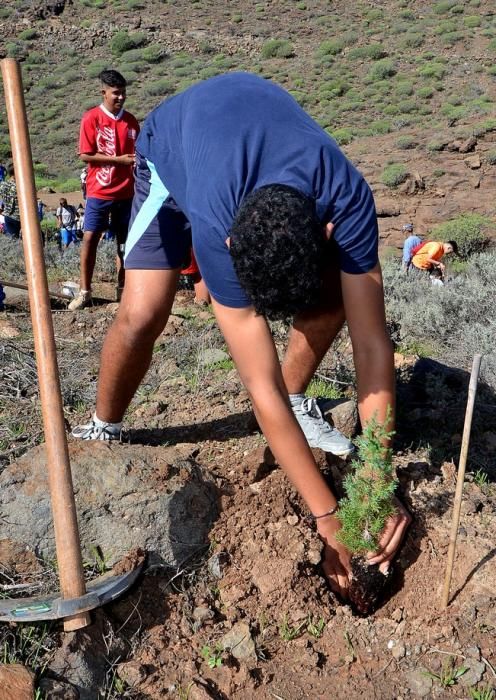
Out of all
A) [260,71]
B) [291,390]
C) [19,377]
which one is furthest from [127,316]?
[260,71]

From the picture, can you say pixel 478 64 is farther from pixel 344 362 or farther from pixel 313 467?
pixel 313 467

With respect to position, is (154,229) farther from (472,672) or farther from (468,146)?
(468,146)

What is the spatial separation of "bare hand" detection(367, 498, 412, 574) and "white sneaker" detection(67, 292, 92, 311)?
3.78 metres

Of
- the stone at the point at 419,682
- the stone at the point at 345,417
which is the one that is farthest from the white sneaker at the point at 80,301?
the stone at the point at 419,682

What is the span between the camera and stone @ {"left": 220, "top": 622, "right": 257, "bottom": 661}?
2203mm

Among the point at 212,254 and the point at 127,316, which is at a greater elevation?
the point at 212,254

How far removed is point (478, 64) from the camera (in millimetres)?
24703

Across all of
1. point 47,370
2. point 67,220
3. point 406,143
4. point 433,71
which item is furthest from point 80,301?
point 433,71

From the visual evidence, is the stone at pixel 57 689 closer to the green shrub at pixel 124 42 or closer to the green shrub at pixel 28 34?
the green shrub at pixel 124 42

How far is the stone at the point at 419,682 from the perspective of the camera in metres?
2.10

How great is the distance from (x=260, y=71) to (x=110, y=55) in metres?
9.28

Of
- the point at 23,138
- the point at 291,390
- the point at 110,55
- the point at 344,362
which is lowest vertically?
the point at 110,55

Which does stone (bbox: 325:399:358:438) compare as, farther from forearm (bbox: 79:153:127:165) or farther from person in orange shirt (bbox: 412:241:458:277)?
person in orange shirt (bbox: 412:241:458:277)

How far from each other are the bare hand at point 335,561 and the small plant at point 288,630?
0.73 ft
